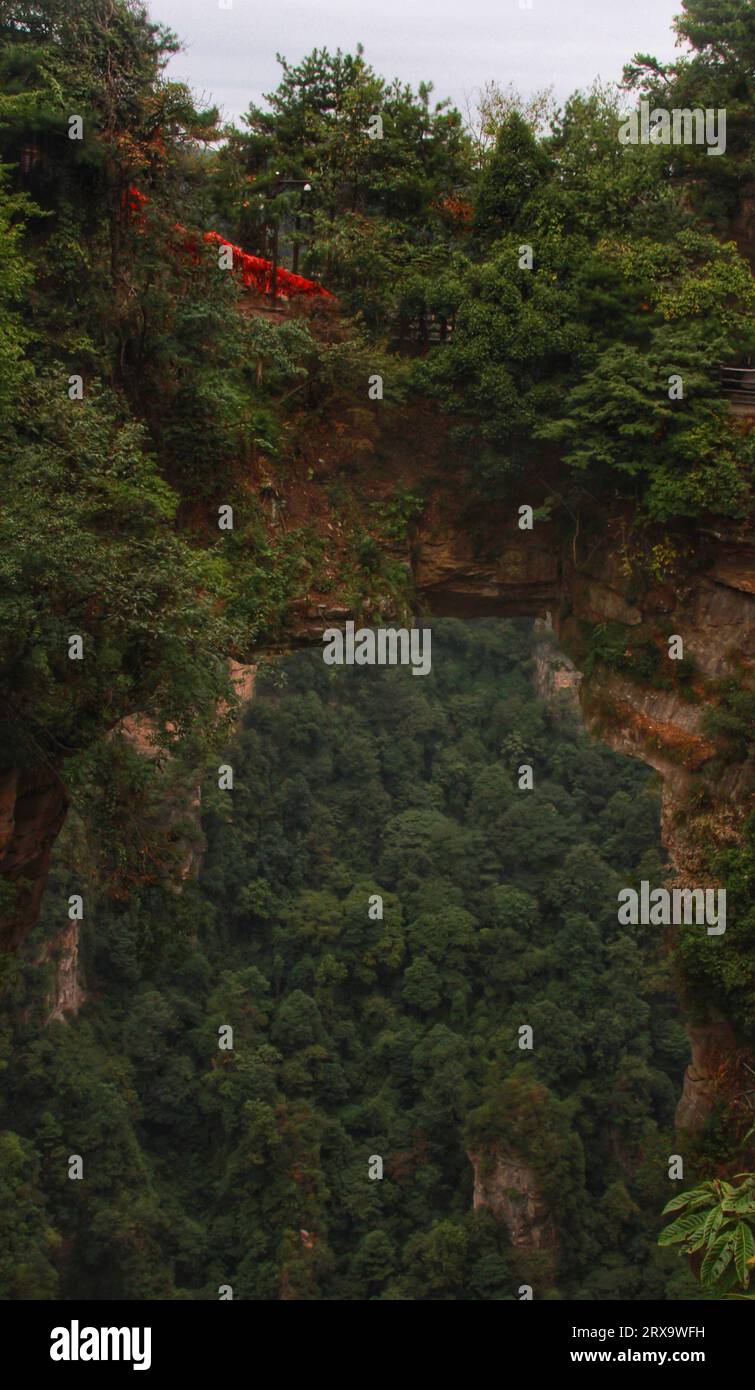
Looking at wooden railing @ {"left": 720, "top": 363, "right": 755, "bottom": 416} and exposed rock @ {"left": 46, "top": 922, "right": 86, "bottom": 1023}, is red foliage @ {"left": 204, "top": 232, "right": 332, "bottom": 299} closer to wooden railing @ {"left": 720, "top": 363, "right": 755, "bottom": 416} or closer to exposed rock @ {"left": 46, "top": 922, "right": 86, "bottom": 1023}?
wooden railing @ {"left": 720, "top": 363, "right": 755, "bottom": 416}

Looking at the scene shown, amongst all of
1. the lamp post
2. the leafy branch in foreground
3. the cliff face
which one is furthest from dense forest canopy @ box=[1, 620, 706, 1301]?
the leafy branch in foreground

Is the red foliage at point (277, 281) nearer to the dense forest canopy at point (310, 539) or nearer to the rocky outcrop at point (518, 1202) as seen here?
the dense forest canopy at point (310, 539)

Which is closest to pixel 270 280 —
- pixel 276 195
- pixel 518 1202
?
pixel 276 195

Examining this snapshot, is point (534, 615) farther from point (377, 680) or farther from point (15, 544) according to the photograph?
point (377, 680)

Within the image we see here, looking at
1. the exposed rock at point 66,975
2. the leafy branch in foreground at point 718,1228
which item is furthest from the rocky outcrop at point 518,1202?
the leafy branch in foreground at point 718,1228

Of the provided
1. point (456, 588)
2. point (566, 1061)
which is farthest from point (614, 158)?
point (566, 1061)

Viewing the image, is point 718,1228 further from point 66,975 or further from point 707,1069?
point 66,975

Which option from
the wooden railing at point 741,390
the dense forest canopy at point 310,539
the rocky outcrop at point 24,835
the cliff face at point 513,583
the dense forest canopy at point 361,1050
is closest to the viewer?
the dense forest canopy at point 310,539

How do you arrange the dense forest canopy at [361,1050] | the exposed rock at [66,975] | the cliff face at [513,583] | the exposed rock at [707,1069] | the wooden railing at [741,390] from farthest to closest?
the exposed rock at [66,975], the dense forest canopy at [361,1050], the wooden railing at [741,390], the cliff face at [513,583], the exposed rock at [707,1069]

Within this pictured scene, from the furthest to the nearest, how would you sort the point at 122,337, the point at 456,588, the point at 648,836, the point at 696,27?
the point at 648,836
the point at 456,588
the point at 696,27
the point at 122,337
